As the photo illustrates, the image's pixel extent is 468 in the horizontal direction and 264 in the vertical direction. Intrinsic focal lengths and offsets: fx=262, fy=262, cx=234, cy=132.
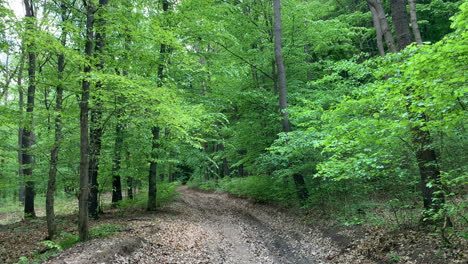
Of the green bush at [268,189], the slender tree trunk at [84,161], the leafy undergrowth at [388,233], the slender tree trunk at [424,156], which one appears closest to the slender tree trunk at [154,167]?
the slender tree trunk at [84,161]

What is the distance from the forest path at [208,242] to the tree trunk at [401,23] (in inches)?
241

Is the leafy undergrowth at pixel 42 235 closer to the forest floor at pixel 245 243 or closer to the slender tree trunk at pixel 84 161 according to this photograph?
the forest floor at pixel 245 243

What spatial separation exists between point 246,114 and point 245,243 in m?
8.16

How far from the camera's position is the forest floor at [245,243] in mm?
6137

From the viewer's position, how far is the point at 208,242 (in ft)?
29.6

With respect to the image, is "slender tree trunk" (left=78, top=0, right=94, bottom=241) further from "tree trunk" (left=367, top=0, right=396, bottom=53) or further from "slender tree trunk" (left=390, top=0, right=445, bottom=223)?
"tree trunk" (left=367, top=0, right=396, bottom=53)

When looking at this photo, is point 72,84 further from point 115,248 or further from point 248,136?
point 248,136

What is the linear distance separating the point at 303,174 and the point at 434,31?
15.4 metres

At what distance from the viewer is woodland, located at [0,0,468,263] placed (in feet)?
17.7

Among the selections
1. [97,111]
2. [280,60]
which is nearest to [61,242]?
[97,111]

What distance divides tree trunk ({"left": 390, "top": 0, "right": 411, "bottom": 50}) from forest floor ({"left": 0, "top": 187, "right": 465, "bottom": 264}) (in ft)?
16.5

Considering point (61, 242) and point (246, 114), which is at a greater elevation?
point (246, 114)

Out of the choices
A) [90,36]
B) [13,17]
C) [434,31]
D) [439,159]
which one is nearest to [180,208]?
[90,36]

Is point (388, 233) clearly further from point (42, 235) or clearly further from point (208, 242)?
point (42, 235)
